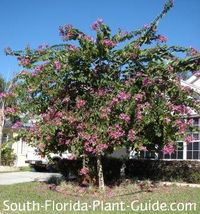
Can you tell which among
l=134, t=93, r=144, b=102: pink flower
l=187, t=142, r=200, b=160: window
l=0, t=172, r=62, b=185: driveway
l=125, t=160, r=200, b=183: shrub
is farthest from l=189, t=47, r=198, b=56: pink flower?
l=0, t=172, r=62, b=185: driveway

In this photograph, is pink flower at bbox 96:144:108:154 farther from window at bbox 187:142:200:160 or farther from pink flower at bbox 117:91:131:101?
window at bbox 187:142:200:160

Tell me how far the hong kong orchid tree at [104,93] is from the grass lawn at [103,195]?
0.92 metres

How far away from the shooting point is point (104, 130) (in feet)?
46.3

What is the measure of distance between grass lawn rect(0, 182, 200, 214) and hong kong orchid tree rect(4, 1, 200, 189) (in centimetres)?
92

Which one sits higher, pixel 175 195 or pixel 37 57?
pixel 37 57

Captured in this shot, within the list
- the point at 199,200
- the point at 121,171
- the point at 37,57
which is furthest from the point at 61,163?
the point at 199,200

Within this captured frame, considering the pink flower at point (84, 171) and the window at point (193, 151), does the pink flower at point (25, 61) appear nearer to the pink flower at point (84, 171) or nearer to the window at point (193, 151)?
the pink flower at point (84, 171)

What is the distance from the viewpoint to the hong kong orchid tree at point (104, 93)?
1426 cm

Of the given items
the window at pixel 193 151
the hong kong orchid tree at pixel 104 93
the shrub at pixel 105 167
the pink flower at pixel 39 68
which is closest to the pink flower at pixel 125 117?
the hong kong orchid tree at pixel 104 93

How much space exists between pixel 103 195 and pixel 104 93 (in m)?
3.09

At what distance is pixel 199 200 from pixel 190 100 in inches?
147

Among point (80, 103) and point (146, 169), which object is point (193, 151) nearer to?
point (146, 169)

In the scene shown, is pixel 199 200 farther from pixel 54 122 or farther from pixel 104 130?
pixel 54 122

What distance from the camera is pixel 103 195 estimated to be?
46.9 feet
